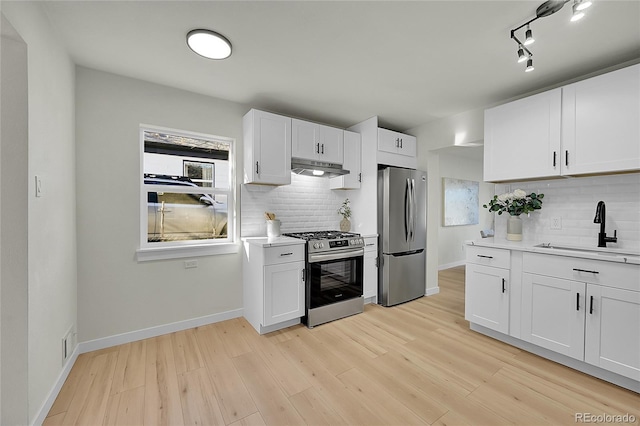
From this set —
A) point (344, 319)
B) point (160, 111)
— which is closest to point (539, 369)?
point (344, 319)

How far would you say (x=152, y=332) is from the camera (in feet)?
8.77

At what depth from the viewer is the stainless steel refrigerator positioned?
3.54 meters

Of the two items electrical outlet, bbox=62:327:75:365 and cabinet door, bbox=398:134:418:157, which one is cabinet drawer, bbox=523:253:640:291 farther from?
electrical outlet, bbox=62:327:75:365

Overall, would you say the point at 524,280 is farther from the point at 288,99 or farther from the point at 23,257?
the point at 23,257

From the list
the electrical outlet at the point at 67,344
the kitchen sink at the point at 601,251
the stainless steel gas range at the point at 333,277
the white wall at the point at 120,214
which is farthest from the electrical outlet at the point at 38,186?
the kitchen sink at the point at 601,251

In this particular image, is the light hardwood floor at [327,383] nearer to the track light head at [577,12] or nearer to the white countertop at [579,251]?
the white countertop at [579,251]

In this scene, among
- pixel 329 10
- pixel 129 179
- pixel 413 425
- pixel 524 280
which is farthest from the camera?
pixel 129 179

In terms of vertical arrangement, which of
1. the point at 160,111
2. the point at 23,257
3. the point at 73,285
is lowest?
the point at 73,285

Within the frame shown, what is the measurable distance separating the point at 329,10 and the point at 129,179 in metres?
2.35

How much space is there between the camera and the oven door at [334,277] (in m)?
2.95

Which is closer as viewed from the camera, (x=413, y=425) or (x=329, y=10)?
(x=413, y=425)

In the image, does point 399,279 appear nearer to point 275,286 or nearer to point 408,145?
point 275,286

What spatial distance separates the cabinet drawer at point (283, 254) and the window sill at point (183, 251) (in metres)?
0.63

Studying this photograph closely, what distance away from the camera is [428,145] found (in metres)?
3.88
